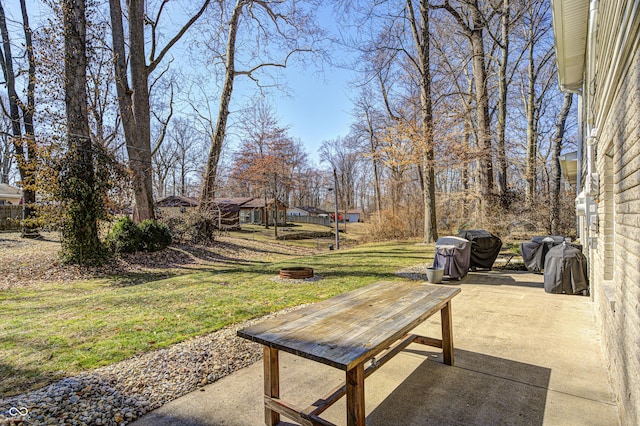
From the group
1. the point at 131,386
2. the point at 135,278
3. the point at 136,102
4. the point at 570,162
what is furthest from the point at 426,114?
the point at 131,386

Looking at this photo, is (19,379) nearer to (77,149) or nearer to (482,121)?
(77,149)

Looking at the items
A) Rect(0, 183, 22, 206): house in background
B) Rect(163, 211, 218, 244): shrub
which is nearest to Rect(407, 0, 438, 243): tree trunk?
Rect(163, 211, 218, 244): shrub

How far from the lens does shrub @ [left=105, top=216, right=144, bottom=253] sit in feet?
32.1

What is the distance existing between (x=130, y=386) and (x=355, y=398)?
1.96 metres

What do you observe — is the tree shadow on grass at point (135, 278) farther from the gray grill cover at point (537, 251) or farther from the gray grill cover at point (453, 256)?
the gray grill cover at point (537, 251)

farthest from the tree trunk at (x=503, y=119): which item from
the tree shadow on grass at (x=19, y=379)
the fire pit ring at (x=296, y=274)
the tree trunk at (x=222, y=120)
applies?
the tree shadow on grass at (x=19, y=379)

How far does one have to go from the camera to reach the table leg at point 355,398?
6.23 ft

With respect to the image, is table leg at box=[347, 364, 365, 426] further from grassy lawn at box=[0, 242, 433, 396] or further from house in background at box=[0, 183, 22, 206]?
house in background at box=[0, 183, 22, 206]

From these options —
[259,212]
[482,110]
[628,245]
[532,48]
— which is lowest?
[628,245]

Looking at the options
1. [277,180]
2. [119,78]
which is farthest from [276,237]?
[119,78]

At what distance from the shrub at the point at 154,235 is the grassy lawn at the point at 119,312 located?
2927mm

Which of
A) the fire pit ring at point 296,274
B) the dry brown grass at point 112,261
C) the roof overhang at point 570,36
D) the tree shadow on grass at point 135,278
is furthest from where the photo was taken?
the dry brown grass at point 112,261

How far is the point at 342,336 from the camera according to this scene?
81.8 inches

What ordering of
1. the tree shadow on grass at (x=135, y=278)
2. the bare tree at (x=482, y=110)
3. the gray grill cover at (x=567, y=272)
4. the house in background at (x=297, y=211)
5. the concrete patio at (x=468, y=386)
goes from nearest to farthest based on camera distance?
the concrete patio at (x=468, y=386), the gray grill cover at (x=567, y=272), the tree shadow on grass at (x=135, y=278), the bare tree at (x=482, y=110), the house in background at (x=297, y=211)
